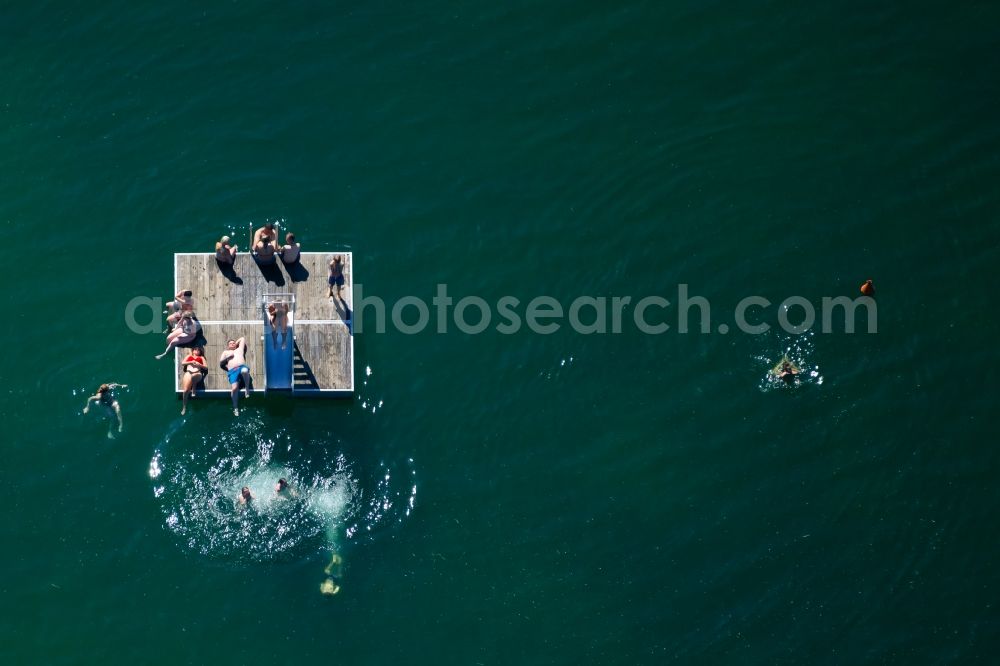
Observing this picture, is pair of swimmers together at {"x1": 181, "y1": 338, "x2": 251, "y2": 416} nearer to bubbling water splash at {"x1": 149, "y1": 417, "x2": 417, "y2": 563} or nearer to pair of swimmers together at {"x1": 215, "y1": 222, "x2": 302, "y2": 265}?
bubbling water splash at {"x1": 149, "y1": 417, "x2": 417, "y2": 563}

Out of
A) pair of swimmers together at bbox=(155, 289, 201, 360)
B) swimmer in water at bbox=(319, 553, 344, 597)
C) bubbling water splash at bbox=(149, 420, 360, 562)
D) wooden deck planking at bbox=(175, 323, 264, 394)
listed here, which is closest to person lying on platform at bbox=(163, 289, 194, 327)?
pair of swimmers together at bbox=(155, 289, 201, 360)

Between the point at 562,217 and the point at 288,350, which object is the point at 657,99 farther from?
the point at 288,350

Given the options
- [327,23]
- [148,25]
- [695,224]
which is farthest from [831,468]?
[148,25]

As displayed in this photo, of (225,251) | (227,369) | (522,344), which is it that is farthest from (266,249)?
(522,344)

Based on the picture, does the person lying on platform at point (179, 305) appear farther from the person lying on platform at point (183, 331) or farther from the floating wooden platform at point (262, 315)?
the floating wooden platform at point (262, 315)

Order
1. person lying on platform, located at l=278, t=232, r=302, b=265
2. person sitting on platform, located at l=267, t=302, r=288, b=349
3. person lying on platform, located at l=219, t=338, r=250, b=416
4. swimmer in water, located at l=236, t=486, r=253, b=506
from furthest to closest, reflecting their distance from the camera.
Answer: swimmer in water, located at l=236, t=486, r=253, b=506 < person sitting on platform, located at l=267, t=302, r=288, b=349 < person lying on platform, located at l=278, t=232, r=302, b=265 < person lying on platform, located at l=219, t=338, r=250, b=416

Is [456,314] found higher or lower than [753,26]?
lower
